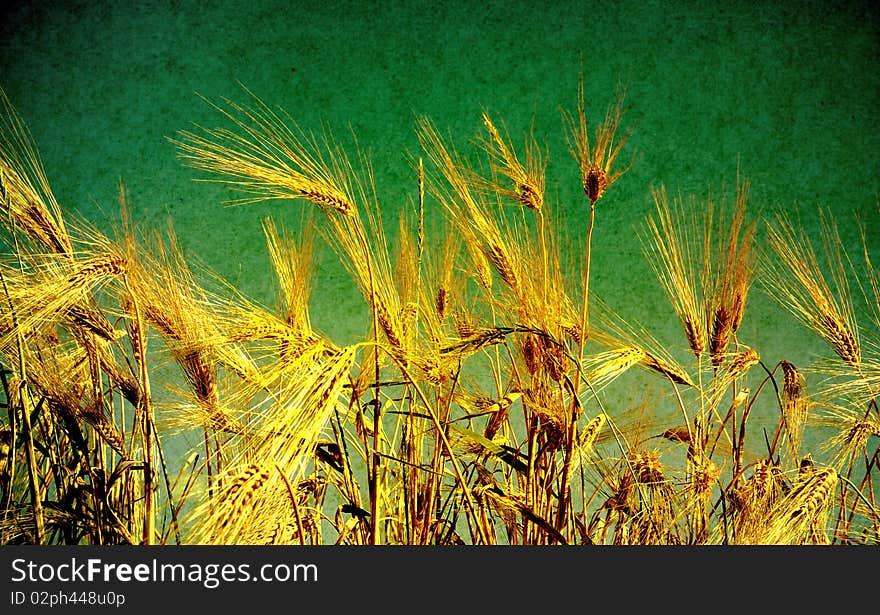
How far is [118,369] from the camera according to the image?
1141 millimetres

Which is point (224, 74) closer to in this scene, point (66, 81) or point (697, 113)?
point (66, 81)

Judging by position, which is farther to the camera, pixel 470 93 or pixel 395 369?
pixel 470 93

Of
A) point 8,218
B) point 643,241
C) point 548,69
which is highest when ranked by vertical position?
point 548,69

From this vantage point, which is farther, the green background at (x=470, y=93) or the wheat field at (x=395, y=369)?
the green background at (x=470, y=93)

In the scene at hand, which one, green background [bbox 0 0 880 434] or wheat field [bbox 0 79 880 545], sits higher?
green background [bbox 0 0 880 434]

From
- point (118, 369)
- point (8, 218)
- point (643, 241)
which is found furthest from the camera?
point (643, 241)

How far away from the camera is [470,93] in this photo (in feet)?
7.22

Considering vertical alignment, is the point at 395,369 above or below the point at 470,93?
below

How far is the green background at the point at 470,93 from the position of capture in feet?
7.20

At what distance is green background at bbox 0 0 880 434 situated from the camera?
7.20 feet

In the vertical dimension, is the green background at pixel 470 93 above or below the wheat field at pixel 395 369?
above

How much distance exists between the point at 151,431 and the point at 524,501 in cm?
53

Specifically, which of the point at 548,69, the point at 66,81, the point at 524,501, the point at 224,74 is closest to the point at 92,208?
the point at 66,81

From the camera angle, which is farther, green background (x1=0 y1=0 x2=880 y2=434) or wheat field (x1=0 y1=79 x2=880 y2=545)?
green background (x1=0 y1=0 x2=880 y2=434)
